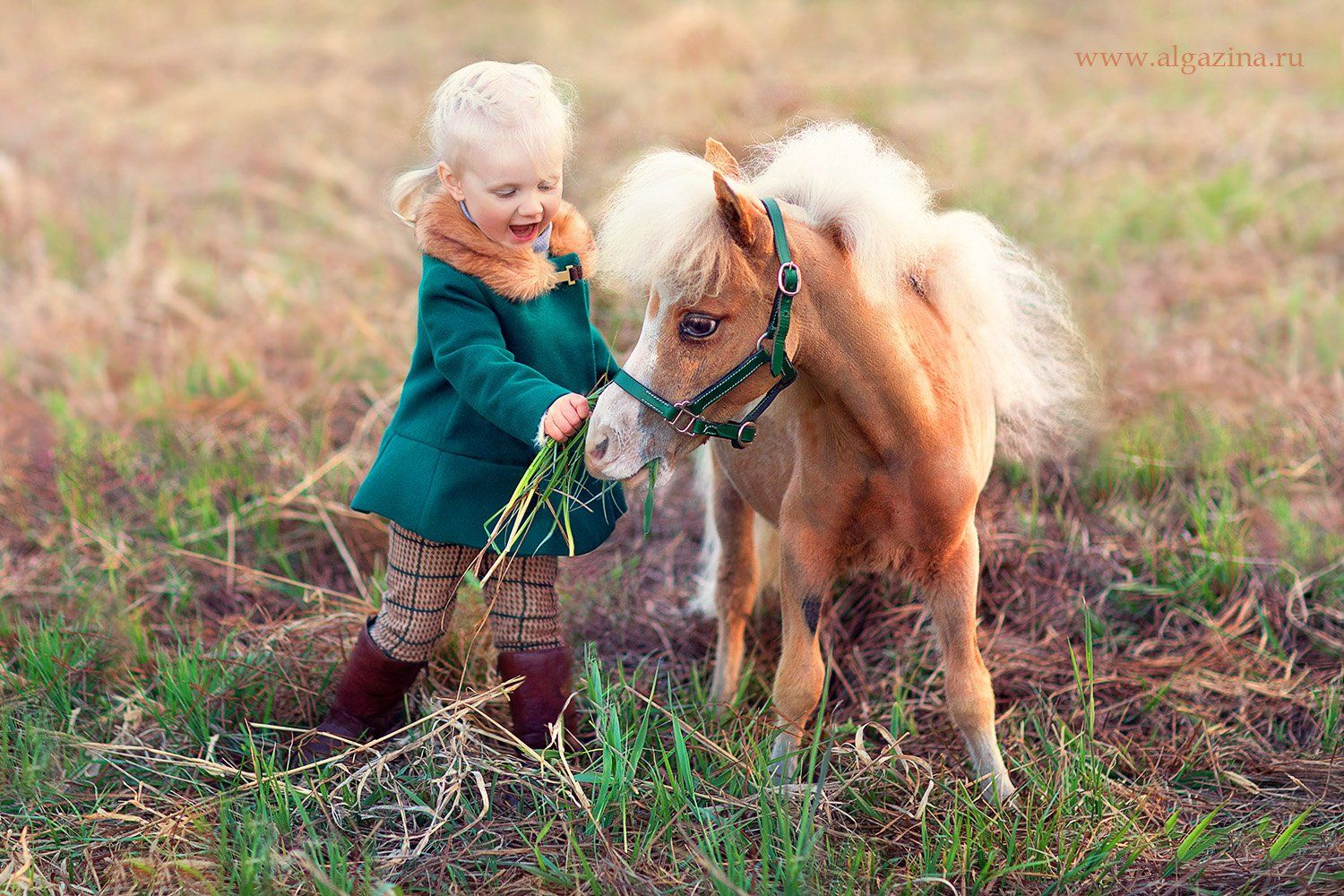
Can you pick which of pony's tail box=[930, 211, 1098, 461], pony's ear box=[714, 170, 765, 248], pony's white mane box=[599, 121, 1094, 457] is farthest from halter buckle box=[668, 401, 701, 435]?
pony's tail box=[930, 211, 1098, 461]

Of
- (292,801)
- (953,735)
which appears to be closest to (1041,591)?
(953,735)

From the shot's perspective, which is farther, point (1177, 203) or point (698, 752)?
point (1177, 203)

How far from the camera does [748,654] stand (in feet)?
12.1

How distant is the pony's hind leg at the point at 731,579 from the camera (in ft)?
11.3

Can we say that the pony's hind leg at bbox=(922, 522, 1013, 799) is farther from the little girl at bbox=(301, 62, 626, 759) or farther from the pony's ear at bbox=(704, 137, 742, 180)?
the pony's ear at bbox=(704, 137, 742, 180)

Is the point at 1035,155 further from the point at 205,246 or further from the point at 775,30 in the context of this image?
the point at 205,246

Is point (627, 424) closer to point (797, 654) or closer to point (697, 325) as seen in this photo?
point (697, 325)

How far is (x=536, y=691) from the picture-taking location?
2869 mm

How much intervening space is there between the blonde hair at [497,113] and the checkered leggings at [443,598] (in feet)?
3.04

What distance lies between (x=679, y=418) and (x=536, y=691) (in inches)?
36.4

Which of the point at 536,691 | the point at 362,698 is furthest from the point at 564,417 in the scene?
the point at 362,698

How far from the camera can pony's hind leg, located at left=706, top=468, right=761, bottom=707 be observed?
3439 millimetres

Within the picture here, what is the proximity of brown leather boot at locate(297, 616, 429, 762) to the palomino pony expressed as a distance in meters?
0.91

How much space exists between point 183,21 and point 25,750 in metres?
12.2
